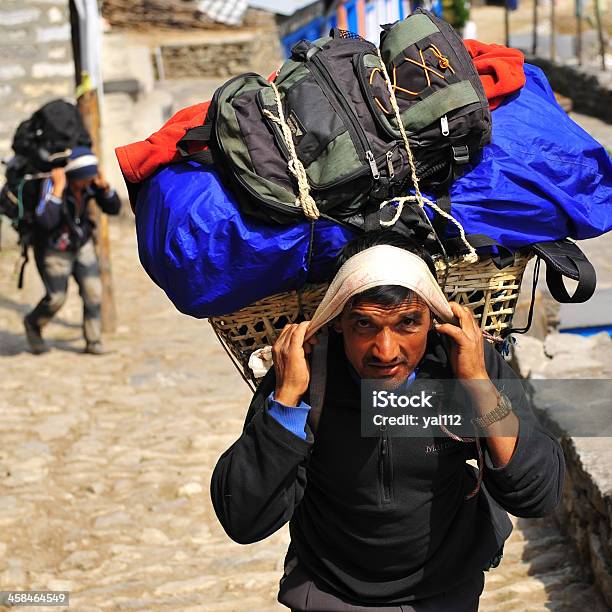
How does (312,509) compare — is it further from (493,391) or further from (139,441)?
(139,441)

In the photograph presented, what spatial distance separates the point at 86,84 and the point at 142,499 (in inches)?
153

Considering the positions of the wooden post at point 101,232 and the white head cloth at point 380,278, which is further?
the wooden post at point 101,232

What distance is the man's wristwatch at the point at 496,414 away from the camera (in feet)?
8.18

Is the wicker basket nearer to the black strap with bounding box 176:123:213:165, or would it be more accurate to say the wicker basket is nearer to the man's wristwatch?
the man's wristwatch

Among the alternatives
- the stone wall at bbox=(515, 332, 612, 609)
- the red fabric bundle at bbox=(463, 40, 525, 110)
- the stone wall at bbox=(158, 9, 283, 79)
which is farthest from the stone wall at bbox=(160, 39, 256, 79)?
the red fabric bundle at bbox=(463, 40, 525, 110)

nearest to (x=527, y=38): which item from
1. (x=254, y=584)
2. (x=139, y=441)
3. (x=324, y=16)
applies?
(x=324, y=16)

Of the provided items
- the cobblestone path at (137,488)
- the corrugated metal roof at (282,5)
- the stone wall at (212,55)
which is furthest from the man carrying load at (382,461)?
the corrugated metal roof at (282,5)

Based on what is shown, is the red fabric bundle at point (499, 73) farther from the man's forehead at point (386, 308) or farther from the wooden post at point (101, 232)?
the wooden post at point (101, 232)

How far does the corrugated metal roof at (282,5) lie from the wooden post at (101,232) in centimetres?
1552

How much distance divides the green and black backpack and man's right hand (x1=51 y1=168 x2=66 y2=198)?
561 cm

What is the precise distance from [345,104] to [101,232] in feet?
22.2

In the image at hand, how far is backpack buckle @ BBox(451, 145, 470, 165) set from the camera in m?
2.54

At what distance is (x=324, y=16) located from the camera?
24891 millimetres

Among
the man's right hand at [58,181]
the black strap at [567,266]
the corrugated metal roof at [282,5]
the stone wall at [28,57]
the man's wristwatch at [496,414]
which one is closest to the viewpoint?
the man's wristwatch at [496,414]
